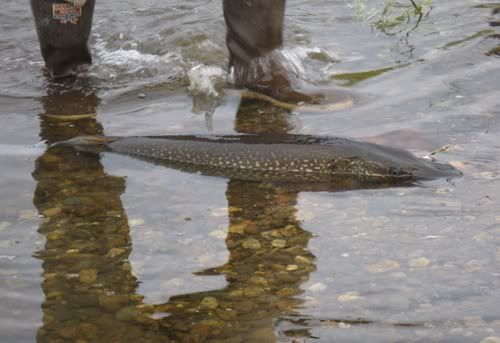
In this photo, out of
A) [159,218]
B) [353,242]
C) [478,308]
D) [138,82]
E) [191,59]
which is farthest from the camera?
[191,59]

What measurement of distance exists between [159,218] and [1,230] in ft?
2.68

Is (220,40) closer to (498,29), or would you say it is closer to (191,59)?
(191,59)

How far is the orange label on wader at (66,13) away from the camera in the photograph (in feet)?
21.8

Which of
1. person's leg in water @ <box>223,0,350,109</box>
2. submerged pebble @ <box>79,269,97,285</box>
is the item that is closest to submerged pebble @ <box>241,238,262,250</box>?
submerged pebble @ <box>79,269,97,285</box>

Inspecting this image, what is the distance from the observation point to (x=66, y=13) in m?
6.70

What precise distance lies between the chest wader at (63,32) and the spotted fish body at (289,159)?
1.87 meters

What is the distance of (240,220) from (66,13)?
3.02m

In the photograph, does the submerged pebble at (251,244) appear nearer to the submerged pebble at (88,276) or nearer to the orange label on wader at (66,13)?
the submerged pebble at (88,276)

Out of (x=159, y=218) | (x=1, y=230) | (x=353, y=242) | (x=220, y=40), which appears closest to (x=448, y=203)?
(x=353, y=242)

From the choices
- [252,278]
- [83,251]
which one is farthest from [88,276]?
[252,278]

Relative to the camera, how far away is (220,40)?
8320 millimetres

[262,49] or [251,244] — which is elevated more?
[262,49]

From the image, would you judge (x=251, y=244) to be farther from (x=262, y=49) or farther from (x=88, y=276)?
(x=262, y=49)

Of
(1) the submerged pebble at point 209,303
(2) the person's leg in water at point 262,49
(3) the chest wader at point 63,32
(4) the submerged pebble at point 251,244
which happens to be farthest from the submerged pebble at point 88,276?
(3) the chest wader at point 63,32
